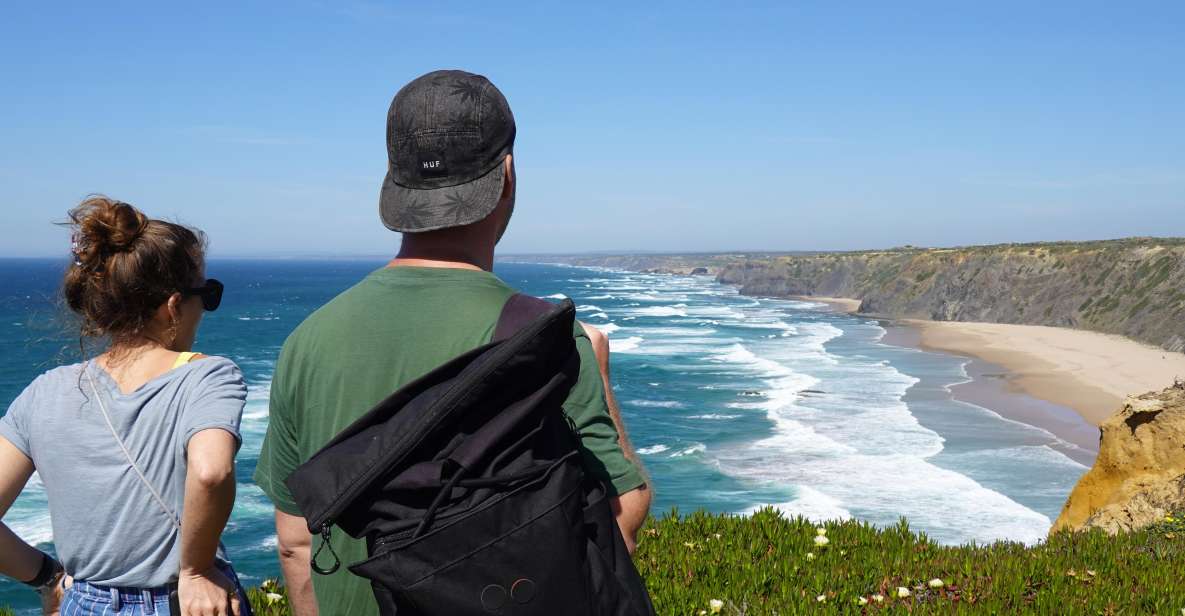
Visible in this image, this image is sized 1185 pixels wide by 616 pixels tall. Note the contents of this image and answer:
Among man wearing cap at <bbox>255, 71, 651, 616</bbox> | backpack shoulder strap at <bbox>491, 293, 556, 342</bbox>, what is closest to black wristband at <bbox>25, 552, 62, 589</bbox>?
man wearing cap at <bbox>255, 71, 651, 616</bbox>

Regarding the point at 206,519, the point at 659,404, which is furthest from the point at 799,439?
the point at 206,519

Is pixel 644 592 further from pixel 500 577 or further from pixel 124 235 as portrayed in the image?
pixel 124 235

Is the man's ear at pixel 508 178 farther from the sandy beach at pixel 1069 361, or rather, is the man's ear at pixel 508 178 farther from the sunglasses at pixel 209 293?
the sandy beach at pixel 1069 361

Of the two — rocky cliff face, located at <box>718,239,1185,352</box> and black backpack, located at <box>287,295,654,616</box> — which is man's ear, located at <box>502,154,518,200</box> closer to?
black backpack, located at <box>287,295,654,616</box>

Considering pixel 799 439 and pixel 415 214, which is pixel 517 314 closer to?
pixel 415 214

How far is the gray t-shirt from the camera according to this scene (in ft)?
7.86

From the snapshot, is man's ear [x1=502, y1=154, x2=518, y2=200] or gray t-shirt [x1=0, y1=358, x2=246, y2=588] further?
gray t-shirt [x1=0, y1=358, x2=246, y2=588]

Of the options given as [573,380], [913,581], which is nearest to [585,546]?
[573,380]

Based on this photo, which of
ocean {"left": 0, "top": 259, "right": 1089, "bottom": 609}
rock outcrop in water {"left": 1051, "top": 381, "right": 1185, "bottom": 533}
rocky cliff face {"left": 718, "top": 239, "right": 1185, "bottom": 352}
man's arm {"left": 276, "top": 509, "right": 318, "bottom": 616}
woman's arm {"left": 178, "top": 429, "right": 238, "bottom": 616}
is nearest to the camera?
man's arm {"left": 276, "top": 509, "right": 318, "bottom": 616}

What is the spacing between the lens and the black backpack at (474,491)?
5.33ft

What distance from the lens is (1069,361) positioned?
147ft

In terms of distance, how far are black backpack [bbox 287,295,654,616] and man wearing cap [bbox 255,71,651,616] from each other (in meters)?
0.14

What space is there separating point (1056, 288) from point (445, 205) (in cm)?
7422

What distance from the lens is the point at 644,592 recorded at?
71.5 inches
